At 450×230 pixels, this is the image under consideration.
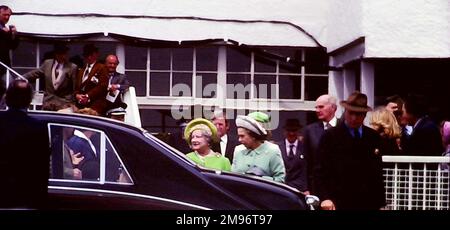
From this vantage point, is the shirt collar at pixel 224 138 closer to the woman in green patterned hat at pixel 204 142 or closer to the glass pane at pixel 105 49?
the woman in green patterned hat at pixel 204 142

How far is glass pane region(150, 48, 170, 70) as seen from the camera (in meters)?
2.69

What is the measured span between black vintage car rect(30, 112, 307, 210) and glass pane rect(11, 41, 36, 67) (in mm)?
266

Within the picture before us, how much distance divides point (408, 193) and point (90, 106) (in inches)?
44.0

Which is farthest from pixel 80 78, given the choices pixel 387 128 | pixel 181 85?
pixel 387 128

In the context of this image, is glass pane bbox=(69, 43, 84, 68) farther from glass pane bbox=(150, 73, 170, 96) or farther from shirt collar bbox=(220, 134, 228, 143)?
shirt collar bbox=(220, 134, 228, 143)

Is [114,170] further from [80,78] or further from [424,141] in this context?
[424,141]

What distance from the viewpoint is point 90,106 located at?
2.54m

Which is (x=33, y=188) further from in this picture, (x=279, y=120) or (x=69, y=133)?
(x=279, y=120)

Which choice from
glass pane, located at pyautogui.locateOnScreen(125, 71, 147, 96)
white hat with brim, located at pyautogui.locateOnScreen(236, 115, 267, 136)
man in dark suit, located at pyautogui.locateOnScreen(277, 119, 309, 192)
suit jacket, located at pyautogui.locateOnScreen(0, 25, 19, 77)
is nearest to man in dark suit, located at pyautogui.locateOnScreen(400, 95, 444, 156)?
man in dark suit, located at pyautogui.locateOnScreen(277, 119, 309, 192)

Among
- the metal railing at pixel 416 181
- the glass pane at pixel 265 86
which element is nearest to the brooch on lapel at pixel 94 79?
the glass pane at pixel 265 86

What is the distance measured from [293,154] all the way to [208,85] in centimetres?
34

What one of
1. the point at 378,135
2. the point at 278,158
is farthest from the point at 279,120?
the point at 378,135

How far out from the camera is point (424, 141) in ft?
9.46
